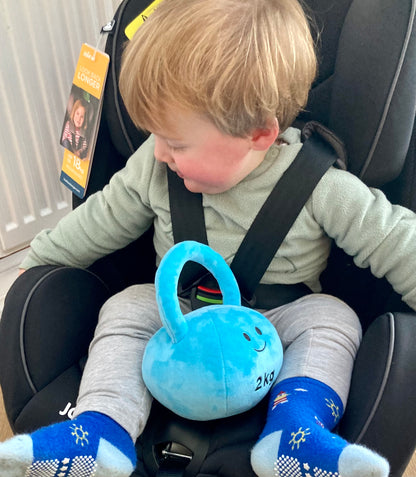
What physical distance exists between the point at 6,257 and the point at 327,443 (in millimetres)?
1103

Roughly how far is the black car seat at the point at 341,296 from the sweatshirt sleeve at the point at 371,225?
0.16 ft

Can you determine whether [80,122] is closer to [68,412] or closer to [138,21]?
[138,21]

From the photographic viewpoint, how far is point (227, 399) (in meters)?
0.73

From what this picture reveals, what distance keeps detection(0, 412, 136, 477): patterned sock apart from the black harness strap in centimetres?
30

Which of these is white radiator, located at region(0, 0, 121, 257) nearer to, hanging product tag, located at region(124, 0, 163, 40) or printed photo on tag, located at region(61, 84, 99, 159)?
printed photo on tag, located at region(61, 84, 99, 159)

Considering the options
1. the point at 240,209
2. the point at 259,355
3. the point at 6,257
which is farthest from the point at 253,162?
the point at 6,257

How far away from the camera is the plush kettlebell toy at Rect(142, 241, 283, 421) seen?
2.39 ft

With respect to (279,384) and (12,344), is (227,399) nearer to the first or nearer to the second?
(279,384)

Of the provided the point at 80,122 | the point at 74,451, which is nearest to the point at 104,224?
the point at 80,122

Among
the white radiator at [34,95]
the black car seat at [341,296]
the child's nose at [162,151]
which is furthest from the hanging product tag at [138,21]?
the white radiator at [34,95]

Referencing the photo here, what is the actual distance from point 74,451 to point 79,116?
610mm

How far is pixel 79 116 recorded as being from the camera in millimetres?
1057

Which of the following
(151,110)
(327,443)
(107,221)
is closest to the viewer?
(327,443)

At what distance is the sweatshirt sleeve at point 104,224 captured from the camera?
0.96 meters
